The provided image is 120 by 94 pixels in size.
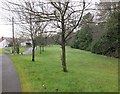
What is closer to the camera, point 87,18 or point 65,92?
point 65,92

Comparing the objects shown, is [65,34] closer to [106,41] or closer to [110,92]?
[110,92]

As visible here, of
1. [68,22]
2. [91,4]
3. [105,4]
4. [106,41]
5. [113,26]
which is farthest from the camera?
[106,41]

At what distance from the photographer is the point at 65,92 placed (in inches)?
391

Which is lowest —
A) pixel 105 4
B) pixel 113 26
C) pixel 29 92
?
pixel 29 92

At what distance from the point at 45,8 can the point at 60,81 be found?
5.41m

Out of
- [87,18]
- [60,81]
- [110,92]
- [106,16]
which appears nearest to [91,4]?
[87,18]

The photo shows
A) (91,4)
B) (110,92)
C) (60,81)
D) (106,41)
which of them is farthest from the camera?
(106,41)

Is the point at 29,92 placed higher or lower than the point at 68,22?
lower

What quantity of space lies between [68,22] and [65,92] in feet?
22.1

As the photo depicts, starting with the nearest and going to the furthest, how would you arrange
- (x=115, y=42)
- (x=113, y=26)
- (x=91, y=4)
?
(x=91, y=4) → (x=113, y=26) → (x=115, y=42)

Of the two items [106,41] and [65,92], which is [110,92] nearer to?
[65,92]

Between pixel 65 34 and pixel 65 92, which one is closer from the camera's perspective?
pixel 65 92

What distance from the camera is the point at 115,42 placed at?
3041 centimetres

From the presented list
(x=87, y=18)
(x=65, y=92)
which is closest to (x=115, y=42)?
(x=87, y=18)
